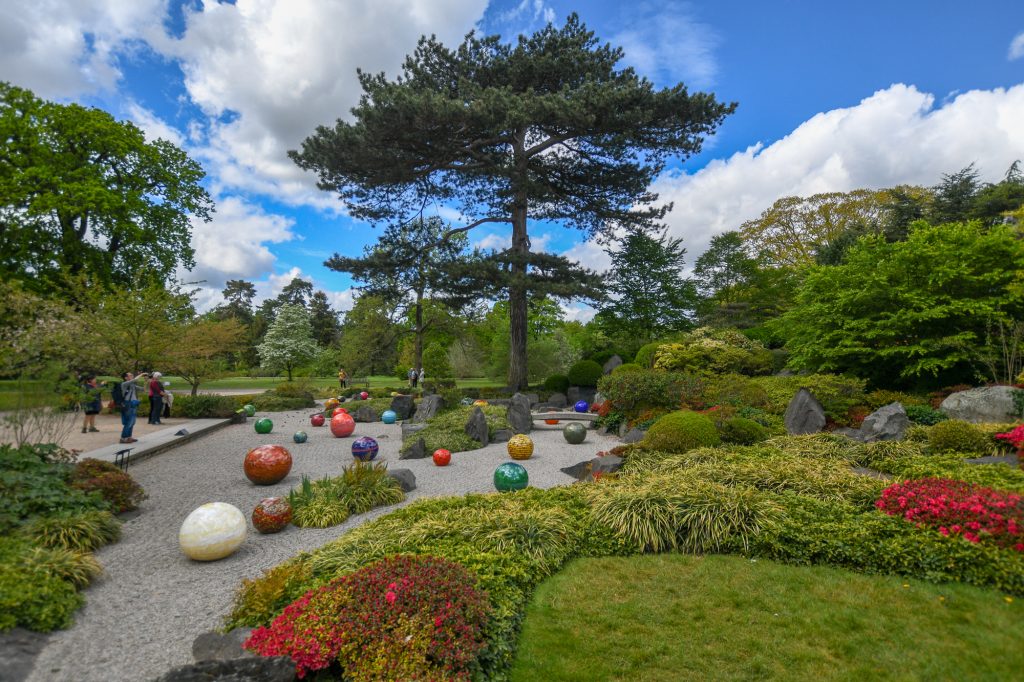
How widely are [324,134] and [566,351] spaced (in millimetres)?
20357

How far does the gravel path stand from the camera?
150 inches

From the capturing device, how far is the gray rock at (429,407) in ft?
54.6

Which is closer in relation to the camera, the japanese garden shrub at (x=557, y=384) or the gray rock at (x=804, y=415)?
the gray rock at (x=804, y=415)

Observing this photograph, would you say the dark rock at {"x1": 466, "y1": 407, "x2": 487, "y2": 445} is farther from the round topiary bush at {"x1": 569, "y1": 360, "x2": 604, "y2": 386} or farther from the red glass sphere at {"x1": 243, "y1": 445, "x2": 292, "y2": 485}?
the round topiary bush at {"x1": 569, "y1": 360, "x2": 604, "y2": 386}

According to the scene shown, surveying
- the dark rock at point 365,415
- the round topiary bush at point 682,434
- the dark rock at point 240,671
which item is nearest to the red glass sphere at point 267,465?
the dark rock at point 240,671

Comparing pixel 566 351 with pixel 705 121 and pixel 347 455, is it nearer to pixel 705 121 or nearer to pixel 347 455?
pixel 705 121

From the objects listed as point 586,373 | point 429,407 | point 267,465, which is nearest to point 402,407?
point 429,407

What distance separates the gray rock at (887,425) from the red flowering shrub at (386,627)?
33.3 feet

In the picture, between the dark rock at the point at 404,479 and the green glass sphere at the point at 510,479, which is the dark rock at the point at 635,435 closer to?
the green glass sphere at the point at 510,479

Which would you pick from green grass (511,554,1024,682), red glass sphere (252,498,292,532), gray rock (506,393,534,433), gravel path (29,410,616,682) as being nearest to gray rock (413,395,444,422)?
gray rock (506,393,534,433)

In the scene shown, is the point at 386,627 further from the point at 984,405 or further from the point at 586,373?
the point at 586,373

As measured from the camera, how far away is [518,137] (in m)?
19.4

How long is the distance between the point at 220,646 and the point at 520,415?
1158cm

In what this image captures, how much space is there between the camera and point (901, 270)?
46.4ft
